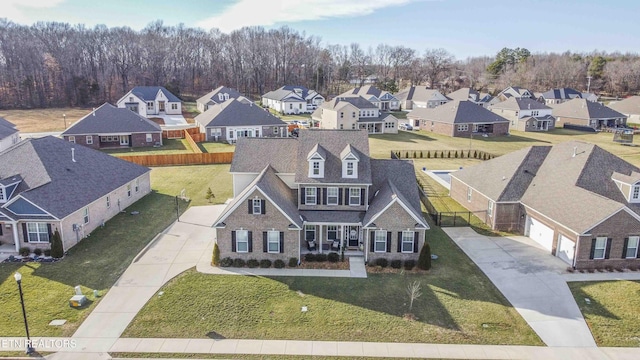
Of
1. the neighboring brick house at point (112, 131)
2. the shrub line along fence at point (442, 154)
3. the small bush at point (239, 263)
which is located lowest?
the small bush at point (239, 263)

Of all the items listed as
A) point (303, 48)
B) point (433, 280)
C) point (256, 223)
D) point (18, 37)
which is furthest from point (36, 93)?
point (433, 280)

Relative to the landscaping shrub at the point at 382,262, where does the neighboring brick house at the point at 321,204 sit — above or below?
above

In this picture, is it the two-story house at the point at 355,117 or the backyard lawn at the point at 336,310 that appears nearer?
the backyard lawn at the point at 336,310

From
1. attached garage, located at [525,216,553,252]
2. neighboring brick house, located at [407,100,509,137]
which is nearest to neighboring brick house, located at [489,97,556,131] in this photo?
neighboring brick house, located at [407,100,509,137]

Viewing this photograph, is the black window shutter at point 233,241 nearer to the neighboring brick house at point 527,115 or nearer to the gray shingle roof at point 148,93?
the neighboring brick house at point 527,115

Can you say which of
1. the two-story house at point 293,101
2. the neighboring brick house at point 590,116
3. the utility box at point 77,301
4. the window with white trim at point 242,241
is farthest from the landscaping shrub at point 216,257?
the neighboring brick house at point 590,116

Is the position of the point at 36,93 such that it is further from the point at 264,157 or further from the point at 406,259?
the point at 406,259

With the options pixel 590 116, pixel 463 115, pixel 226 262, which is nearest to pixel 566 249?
pixel 226 262
